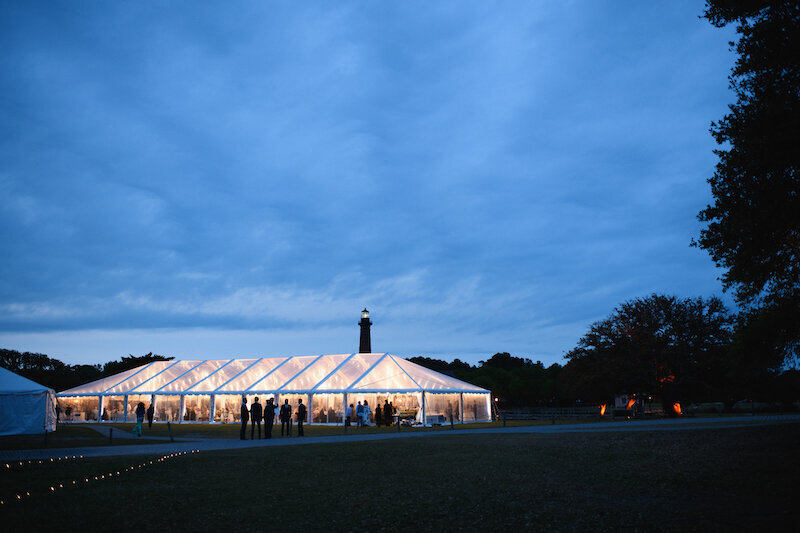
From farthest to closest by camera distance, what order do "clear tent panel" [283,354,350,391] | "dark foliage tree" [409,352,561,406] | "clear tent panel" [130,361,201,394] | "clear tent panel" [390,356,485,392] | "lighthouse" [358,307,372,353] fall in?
1. "dark foliage tree" [409,352,561,406]
2. "lighthouse" [358,307,372,353]
3. "clear tent panel" [130,361,201,394]
4. "clear tent panel" [283,354,350,391]
5. "clear tent panel" [390,356,485,392]

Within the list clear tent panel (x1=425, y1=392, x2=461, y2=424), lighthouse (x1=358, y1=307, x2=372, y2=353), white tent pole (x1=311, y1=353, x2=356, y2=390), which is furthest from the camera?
lighthouse (x1=358, y1=307, x2=372, y2=353)

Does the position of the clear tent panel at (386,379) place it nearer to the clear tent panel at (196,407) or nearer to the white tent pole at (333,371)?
the white tent pole at (333,371)

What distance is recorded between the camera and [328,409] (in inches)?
1347

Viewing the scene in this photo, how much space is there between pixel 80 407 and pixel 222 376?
1178cm

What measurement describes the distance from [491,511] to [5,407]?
93.6 ft

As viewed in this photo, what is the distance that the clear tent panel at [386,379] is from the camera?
32981 millimetres

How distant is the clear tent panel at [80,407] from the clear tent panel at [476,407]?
2686 centimetres

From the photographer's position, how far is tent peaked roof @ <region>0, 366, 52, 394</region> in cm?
2743

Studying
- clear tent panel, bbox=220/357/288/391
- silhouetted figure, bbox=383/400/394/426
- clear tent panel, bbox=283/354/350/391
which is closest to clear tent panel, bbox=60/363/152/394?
clear tent panel, bbox=220/357/288/391

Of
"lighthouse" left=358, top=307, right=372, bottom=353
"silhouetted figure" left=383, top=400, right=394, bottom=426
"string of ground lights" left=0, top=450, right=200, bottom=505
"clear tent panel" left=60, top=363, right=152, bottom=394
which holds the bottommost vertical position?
"silhouetted figure" left=383, top=400, right=394, bottom=426

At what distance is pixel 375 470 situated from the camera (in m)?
11.0

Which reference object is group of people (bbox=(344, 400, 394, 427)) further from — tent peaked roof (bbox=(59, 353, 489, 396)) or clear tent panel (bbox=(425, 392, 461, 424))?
clear tent panel (bbox=(425, 392, 461, 424))

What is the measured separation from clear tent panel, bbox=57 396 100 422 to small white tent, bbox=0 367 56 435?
1434 centimetres

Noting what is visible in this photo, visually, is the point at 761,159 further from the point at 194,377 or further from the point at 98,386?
the point at 98,386
